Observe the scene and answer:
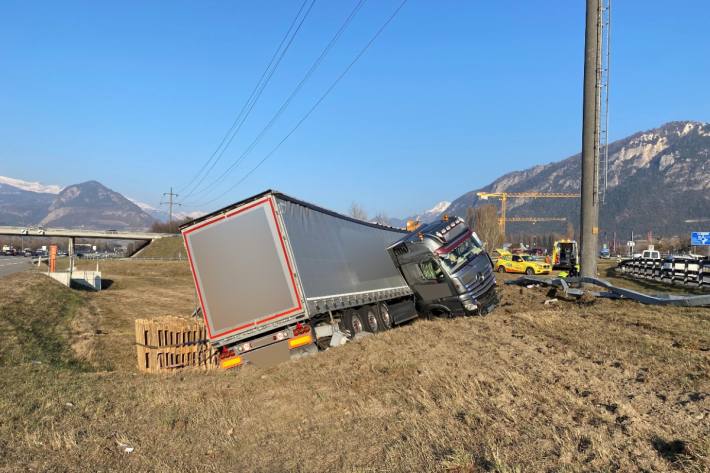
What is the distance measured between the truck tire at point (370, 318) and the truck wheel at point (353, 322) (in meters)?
0.15

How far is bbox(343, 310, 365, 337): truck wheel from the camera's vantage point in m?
13.2

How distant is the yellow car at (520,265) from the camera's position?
45.5 meters

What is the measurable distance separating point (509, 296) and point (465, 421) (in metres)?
14.2

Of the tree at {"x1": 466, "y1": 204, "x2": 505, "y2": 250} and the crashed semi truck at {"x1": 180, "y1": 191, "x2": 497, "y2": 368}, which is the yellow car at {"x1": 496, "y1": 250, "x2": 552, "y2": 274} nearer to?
the crashed semi truck at {"x1": 180, "y1": 191, "x2": 497, "y2": 368}

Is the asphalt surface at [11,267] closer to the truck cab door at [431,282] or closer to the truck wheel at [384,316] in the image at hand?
the truck wheel at [384,316]

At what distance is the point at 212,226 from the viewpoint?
443 inches

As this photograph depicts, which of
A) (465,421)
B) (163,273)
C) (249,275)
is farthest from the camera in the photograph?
(163,273)

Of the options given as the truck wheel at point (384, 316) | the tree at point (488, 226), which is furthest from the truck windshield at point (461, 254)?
the tree at point (488, 226)

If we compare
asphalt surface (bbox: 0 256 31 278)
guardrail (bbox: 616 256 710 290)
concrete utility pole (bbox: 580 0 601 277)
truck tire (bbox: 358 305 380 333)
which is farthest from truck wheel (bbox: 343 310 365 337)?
asphalt surface (bbox: 0 256 31 278)

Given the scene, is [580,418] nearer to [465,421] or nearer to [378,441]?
[465,421]

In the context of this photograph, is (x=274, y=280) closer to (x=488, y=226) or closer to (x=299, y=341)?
(x=299, y=341)

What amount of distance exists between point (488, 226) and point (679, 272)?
250 feet

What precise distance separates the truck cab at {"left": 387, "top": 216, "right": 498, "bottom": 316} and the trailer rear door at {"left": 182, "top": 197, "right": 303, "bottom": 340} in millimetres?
6013

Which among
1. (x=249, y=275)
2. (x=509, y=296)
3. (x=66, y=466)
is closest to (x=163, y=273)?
(x=509, y=296)
